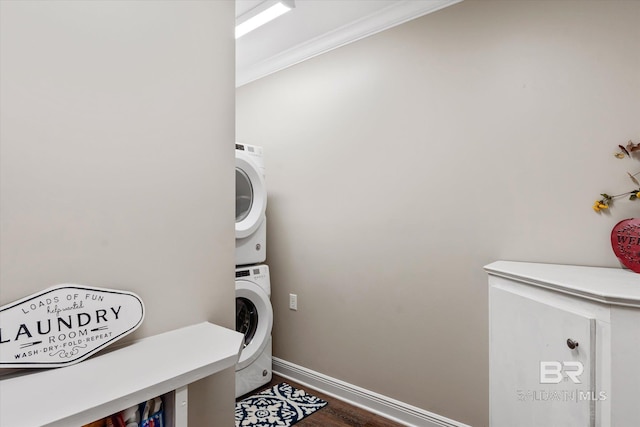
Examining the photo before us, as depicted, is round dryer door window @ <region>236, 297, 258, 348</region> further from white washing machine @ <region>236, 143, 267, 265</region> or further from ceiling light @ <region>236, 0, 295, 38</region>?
ceiling light @ <region>236, 0, 295, 38</region>

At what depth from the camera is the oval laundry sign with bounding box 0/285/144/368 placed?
76 cm

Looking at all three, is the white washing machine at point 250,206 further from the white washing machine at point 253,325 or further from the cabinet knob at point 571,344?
the cabinet knob at point 571,344

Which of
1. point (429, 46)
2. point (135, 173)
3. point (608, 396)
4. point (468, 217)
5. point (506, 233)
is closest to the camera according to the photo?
point (608, 396)

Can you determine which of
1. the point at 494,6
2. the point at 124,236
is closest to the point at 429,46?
the point at 494,6

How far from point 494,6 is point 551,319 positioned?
5.02 ft

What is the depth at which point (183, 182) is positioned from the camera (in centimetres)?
114

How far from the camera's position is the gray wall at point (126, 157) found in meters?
0.82

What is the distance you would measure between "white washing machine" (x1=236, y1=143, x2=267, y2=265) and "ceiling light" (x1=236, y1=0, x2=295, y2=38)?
755 millimetres

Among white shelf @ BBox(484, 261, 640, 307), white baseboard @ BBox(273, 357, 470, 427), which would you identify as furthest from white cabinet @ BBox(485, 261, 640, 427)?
white baseboard @ BBox(273, 357, 470, 427)

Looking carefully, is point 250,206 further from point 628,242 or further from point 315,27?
point 628,242

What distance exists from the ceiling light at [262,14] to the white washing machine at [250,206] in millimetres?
755

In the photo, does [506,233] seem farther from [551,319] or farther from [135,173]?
[135,173]

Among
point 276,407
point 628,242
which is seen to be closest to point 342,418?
point 276,407

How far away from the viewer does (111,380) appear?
0.79 m
